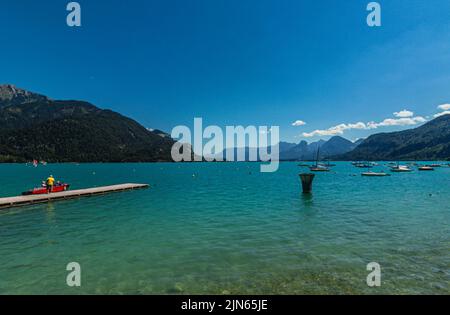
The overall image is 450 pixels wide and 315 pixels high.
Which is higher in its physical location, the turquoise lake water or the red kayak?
the red kayak

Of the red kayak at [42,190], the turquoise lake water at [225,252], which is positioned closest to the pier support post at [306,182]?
the turquoise lake water at [225,252]

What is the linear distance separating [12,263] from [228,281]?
1217 cm

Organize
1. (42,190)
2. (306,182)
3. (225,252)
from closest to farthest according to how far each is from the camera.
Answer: (225,252)
(42,190)
(306,182)

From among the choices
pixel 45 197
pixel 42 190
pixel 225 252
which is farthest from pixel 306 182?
pixel 42 190

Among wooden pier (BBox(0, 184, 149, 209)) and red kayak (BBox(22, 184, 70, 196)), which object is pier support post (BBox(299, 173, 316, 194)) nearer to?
wooden pier (BBox(0, 184, 149, 209))

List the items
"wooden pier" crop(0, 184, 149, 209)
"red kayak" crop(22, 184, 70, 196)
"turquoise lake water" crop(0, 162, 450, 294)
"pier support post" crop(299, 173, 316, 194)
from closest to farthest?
"turquoise lake water" crop(0, 162, 450, 294), "wooden pier" crop(0, 184, 149, 209), "red kayak" crop(22, 184, 70, 196), "pier support post" crop(299, 173, 316, 194)

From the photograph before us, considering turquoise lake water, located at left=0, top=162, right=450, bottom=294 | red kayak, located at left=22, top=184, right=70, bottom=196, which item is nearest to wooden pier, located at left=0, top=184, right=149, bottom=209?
red kayak, located at left=22, top=184, right=70, bottom=196

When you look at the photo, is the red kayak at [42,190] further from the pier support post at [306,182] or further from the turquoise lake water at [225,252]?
the pier support post at [306,182]

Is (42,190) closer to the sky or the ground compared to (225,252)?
closer to the sky

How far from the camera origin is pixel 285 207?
109 feet

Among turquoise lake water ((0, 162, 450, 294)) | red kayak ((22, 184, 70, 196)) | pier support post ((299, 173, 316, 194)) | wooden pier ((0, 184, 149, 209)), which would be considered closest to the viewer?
turquoise lake water ((0, 162, 450, 294))

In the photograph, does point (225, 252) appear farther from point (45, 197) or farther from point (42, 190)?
point (42, 190)

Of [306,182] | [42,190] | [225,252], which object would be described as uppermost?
[306,182]

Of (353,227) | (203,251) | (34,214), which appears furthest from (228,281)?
(34,214)
